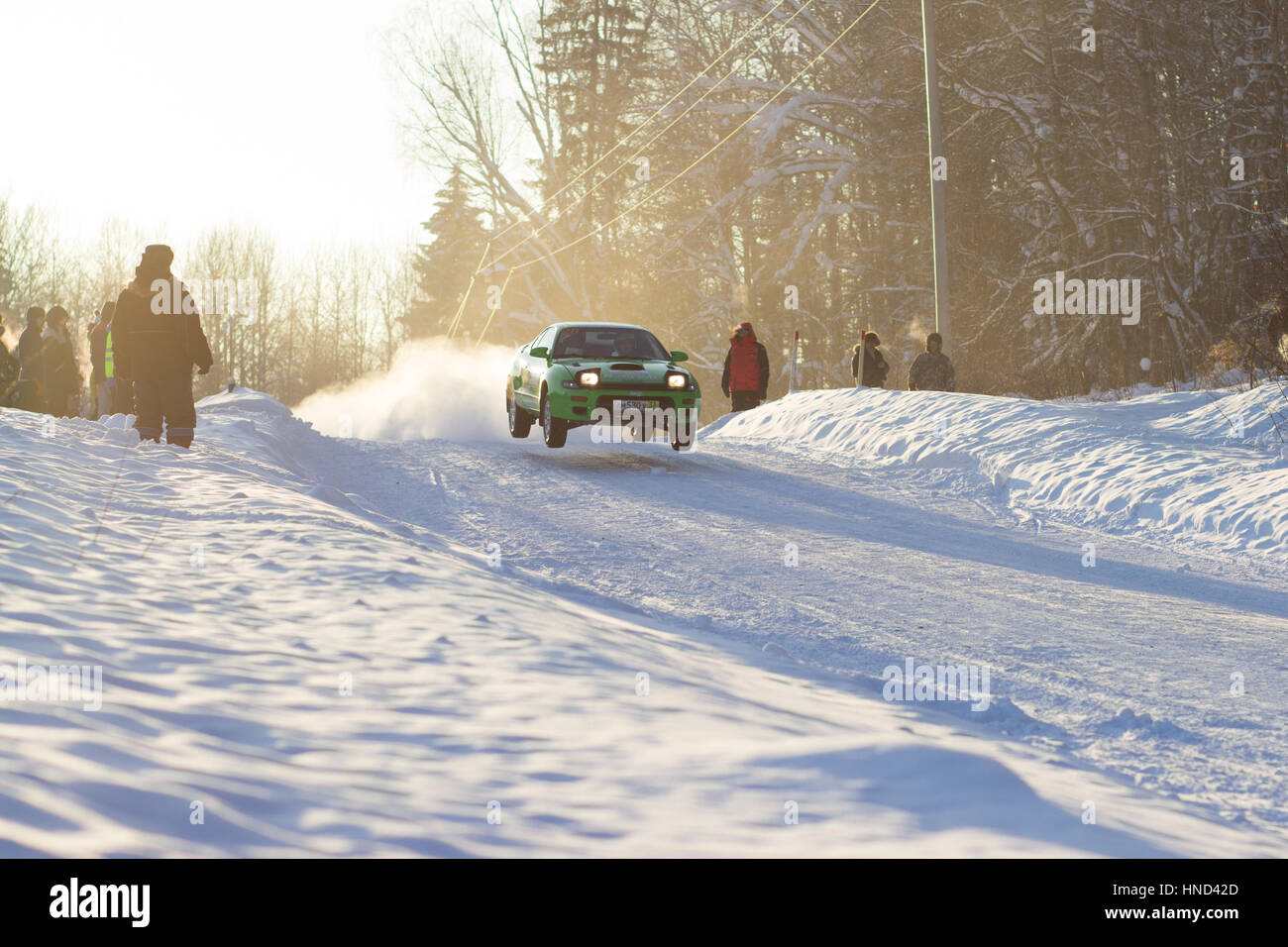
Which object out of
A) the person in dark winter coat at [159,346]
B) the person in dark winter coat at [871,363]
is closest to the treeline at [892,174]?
the person in dark winter coat at [871,363]

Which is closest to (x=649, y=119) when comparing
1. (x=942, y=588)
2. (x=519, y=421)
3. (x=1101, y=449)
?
(x=519, y=421)

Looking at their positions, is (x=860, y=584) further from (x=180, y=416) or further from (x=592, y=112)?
(x=592, y=112)

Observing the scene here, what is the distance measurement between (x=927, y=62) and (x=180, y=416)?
15.4 metres

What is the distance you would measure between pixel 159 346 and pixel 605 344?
19.7ft

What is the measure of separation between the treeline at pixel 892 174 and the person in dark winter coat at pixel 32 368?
17027 millimetres

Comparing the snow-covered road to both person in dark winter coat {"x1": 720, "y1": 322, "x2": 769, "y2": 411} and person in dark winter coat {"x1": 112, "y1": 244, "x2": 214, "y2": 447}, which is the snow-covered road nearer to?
person in dark winter coat {"x1": 112, "y1": 244, "x2": 214, "y2": 447}

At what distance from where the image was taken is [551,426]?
15531 millimetres

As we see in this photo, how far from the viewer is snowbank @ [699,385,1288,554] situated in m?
10.6

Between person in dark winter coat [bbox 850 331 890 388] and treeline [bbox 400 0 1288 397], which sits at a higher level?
treeline [bbox 400 0 1288 397]

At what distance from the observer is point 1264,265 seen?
1702cm

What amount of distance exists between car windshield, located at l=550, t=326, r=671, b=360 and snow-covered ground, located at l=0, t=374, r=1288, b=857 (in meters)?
3.27

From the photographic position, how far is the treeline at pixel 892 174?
2462cm

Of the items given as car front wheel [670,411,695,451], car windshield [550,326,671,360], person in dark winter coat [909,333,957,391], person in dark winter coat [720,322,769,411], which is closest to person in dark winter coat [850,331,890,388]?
person in dark winter coat [909,333,957,391]

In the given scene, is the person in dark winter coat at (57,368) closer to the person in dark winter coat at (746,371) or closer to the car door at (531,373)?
the car door at (531,373)
